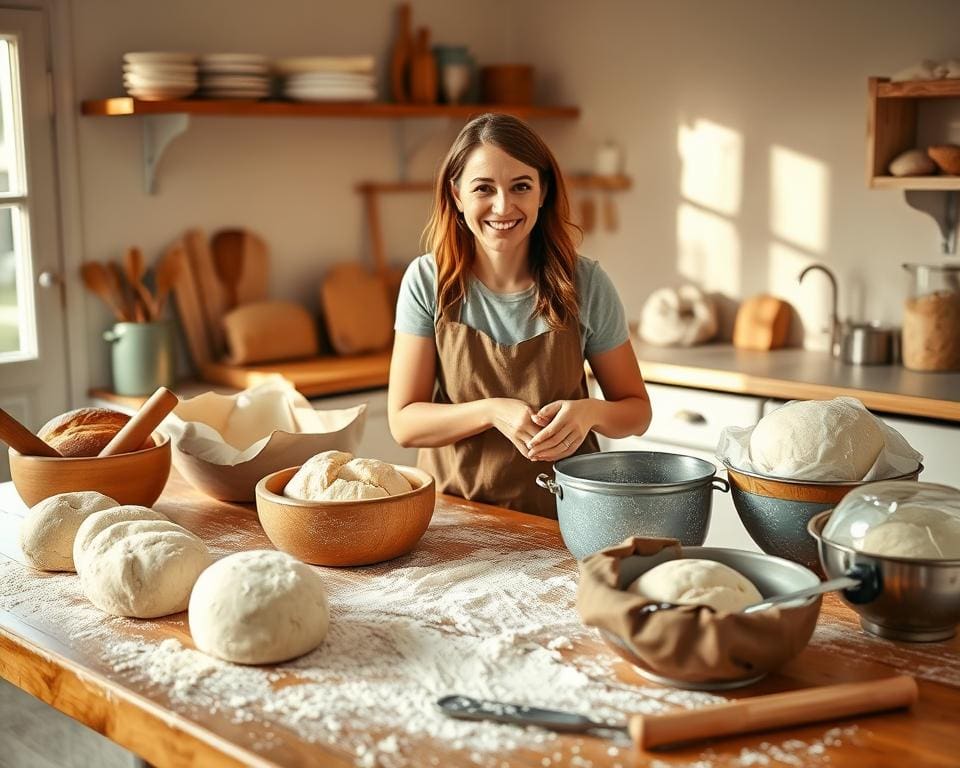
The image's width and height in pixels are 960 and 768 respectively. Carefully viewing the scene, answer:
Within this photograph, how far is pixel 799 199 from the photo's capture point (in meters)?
3.48

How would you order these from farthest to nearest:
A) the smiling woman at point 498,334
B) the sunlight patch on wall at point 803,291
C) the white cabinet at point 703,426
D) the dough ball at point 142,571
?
the sunlight patch on wall at point 803,291 → the white cabinet at point 703,426 → the smiling woman at point 498,334 → the dough ball at point 142,571

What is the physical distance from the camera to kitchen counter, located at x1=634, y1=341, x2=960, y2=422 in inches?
109

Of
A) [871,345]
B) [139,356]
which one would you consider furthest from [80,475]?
[871,345]

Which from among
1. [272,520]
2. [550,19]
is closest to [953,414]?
[272,520]

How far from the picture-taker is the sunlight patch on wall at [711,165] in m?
3.62

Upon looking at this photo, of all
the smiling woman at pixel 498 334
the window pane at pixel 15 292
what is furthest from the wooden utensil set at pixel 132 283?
the smiling woman at pixel 498 334

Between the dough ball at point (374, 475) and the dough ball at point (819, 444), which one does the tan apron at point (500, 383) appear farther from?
the dough ball at point (819, 444)

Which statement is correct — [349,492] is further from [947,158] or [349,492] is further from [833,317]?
[833,317]

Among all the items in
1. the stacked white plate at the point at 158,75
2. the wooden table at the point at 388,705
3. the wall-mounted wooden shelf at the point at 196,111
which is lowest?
the wooden table at the point at 388,705

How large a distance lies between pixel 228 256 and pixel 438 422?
173 centimetres

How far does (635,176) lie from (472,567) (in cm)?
257

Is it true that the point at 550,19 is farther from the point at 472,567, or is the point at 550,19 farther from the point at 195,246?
the point at 472,567

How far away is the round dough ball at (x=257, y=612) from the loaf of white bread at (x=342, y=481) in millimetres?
239

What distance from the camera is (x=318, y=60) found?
3.29m
